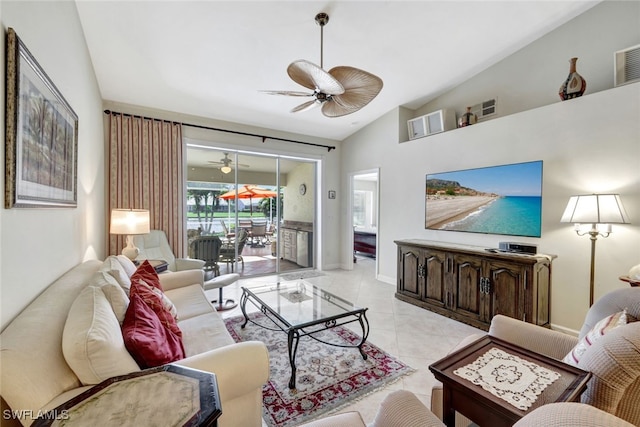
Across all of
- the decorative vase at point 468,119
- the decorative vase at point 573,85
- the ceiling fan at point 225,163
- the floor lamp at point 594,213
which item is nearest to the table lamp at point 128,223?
the ceiling fan at point 225,163

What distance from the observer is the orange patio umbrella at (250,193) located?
4.57 m

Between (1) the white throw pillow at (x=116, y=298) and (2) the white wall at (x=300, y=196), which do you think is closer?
(1) the white throw pillow at (x=116, y=298)

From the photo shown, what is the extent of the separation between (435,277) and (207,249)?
3465 millimetres

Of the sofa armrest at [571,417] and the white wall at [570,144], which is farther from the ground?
the white wall at [570,144]

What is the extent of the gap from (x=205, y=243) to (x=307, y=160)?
2526mm

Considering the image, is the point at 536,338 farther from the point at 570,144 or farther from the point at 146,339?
the point at 570,144

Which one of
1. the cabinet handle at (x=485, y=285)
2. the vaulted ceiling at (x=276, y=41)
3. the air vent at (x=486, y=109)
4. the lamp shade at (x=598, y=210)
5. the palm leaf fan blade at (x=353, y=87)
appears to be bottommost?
the cabinet handle at (x=485, y=285)

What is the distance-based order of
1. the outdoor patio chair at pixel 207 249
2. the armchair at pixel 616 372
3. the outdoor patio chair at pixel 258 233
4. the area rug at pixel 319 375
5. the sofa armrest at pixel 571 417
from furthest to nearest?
the outdoor patio chair at pixel 258 233 → the outdoor patio chair at pixel 207 249 → the area rug at pixel 319 375 → the armchair at pixel 616 372 → the sofa armrest at pixel 571 417

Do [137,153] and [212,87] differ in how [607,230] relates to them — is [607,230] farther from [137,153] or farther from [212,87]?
[137,153]

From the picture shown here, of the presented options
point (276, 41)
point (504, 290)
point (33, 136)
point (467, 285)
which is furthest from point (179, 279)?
point (504, 290)

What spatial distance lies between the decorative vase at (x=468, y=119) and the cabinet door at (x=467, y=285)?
1.83 meters

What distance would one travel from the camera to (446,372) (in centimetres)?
109

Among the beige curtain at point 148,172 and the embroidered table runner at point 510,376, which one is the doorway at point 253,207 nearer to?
the beige curtain at point 148,172

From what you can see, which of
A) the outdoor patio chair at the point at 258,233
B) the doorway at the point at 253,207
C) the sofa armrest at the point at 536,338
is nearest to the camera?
the sofa armrest at the point at 536,338
